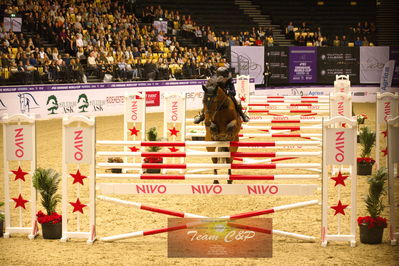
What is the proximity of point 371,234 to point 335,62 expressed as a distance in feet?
85.8

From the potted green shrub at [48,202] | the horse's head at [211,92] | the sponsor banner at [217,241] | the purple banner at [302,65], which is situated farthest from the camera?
the purple banner at [302,65]

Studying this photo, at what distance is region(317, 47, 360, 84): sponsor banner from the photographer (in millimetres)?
33438

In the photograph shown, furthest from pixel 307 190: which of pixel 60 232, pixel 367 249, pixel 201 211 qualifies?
pixel 60 232

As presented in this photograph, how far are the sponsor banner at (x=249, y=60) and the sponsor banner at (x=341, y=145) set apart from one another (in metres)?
23.7

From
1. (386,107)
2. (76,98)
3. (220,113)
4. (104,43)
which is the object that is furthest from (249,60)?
(220,113)

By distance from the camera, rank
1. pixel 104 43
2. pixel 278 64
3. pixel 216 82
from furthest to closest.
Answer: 1. pixel 278 64
2. pixel 104 43
3. pixel 216 82

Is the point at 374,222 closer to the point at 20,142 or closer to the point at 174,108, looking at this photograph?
the point at 20,142

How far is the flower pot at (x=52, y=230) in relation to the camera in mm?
8516

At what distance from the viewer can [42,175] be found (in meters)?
8.53

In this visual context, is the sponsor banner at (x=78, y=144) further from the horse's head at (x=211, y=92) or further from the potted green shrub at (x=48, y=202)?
the horse's head at (x=211, y=92)

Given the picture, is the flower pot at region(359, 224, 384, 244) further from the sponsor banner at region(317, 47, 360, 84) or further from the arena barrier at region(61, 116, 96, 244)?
the sponsor banner at region(317, 47, 360, 84)

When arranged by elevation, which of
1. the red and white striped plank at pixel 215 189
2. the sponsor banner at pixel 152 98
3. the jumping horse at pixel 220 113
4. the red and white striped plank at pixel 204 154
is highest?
the sponsor banner at pixel 152 98

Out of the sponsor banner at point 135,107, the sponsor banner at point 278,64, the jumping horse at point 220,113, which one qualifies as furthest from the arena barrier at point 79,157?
the sponsor banner at point 278,64

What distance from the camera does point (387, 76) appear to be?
1278 inches
